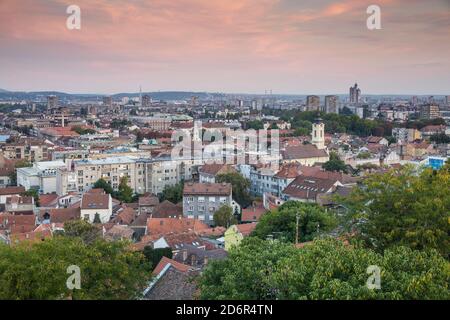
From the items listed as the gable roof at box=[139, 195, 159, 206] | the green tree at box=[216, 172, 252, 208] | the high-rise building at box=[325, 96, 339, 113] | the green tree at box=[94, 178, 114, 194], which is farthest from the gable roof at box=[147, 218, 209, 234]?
the high-rise building at box=[325, 96, 339, 113]

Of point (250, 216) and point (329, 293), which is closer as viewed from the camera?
point (329, 293)

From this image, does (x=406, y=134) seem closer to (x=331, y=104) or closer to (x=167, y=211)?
(x=331, y=104)

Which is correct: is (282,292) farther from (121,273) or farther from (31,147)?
(31,147)

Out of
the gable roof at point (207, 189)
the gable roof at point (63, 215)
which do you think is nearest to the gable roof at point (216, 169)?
the gable roof at point (207, 189)

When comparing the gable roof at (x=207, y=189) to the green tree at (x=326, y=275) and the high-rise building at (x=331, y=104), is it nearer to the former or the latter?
the green tree at (x=326, y=275)

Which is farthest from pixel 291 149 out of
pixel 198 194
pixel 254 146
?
pixel 198 194

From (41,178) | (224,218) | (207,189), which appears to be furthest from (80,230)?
(41,178)
